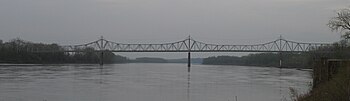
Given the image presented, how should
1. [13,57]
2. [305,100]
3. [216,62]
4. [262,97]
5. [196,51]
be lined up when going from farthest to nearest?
[216,62]
[196,51]
[13,57]
[262,97]
[305,100]

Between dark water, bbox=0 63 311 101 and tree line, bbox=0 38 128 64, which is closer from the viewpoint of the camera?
dark water, bbox=0 63 311 101

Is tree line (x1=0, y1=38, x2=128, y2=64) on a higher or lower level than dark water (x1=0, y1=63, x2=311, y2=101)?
higher

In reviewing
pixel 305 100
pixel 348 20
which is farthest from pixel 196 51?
pixel 305 100

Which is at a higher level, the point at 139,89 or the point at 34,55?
the point at 34,55

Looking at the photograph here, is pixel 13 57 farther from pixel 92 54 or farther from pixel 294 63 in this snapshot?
pixel 294 63

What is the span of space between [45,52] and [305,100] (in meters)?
120

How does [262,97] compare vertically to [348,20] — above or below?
below

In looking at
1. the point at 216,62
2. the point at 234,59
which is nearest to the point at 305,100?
the point at 234,59

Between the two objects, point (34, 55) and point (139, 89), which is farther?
point (34, 55)

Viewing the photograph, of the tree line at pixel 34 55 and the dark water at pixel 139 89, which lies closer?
the dark water at pixel 139 89

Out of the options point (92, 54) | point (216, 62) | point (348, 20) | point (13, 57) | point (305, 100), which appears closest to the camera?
point (305, 100)

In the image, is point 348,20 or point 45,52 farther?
point 45,52

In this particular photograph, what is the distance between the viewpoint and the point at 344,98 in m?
7.78

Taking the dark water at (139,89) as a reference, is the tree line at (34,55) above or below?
above
